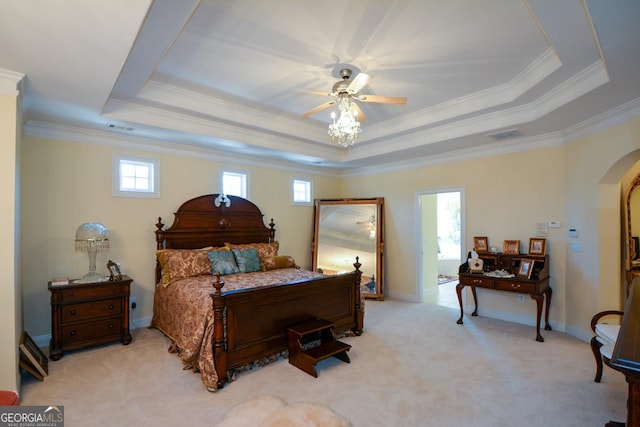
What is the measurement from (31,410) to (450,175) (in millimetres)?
5707

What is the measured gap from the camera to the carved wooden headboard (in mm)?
4645

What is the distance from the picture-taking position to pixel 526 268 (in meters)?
4.17

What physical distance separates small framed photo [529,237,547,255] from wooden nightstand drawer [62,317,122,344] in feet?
17.6

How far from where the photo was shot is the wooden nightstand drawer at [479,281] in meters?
4.33

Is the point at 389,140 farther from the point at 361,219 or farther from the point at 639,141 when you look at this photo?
the point at 639,141

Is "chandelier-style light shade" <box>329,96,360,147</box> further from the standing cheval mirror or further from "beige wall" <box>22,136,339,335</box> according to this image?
the standing cheval mirror

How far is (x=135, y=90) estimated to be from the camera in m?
3.20

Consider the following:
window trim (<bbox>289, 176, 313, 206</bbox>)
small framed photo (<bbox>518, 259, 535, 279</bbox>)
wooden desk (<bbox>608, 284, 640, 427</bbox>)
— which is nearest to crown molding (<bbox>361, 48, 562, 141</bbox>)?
window trim (<bbox>289, 176, 313, 206</bbox>)

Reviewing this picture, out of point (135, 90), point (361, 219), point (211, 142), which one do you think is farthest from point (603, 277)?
point (135, 90)

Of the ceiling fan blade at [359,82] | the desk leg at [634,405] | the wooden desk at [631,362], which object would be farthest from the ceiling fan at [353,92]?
the desk leg at [634,405]

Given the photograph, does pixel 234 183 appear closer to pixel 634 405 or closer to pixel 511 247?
pixel 511 247

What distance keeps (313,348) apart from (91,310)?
99.7 inches
